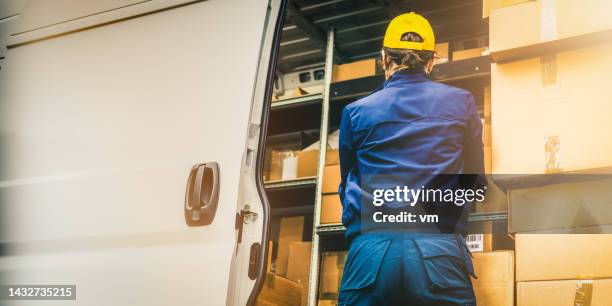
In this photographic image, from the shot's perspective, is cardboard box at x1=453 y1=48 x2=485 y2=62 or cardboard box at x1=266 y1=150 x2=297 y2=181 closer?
cardboard box at x1=453 y1=48 x2=485 y2=62

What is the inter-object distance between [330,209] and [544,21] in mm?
1351

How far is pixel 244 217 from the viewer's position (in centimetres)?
178

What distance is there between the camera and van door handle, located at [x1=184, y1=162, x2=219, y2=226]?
1.74 meters

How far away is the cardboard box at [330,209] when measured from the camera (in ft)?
10.5

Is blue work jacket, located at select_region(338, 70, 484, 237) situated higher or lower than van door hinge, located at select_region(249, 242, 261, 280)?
higher

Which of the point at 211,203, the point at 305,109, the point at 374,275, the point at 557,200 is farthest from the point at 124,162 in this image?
the point at 305,109

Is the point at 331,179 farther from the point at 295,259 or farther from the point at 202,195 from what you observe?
the point at 202,195

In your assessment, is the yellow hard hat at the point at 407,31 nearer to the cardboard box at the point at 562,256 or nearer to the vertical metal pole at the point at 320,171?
the cardboard box at the point at 562,256

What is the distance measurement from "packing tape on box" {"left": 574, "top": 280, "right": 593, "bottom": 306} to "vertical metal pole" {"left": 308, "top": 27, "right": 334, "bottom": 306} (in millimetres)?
1326

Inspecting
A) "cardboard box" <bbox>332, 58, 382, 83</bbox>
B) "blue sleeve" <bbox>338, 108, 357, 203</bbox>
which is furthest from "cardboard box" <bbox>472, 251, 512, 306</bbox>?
"cardboard box" <bbox>332, 58, 382, 83</bbox>

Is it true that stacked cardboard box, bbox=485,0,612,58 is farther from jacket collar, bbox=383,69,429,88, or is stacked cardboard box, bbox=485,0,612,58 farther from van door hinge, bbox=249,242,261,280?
van door hinge, bbox=249,242,261,280

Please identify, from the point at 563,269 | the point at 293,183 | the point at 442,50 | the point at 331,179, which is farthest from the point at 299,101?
the point at 563,269

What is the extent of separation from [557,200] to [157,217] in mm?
1318

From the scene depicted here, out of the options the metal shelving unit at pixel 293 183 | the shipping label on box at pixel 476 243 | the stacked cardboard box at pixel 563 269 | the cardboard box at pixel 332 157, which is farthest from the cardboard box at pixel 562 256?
the metal shelving unit at pixel 293 183
